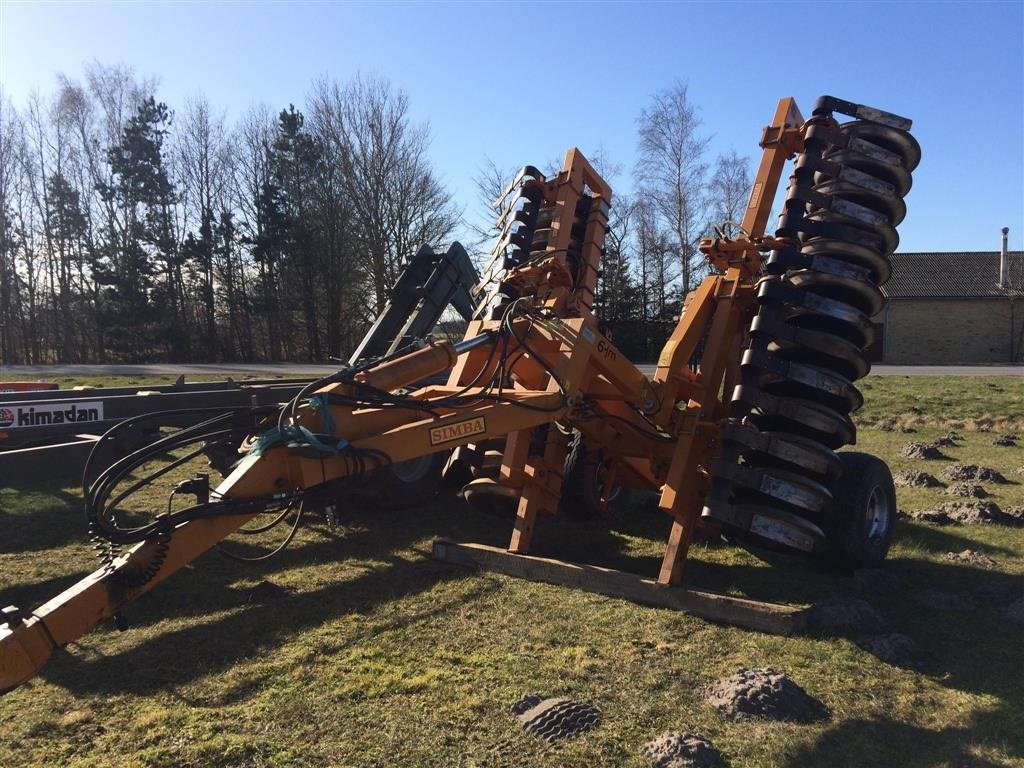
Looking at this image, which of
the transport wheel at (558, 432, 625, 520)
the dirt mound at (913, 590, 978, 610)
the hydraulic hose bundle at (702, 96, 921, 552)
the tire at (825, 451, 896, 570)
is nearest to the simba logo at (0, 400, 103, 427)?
the transport wheel at (558, 432, 625, 520)

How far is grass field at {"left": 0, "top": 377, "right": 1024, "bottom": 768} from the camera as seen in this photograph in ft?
10.7

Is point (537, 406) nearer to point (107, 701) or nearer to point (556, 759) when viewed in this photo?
point (556, 759)

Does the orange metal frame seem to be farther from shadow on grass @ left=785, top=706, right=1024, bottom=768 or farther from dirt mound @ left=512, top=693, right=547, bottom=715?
shadow on grass @ left=785, top=706, right=1024, bottom=768

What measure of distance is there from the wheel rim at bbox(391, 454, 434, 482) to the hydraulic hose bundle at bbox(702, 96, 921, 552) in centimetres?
327

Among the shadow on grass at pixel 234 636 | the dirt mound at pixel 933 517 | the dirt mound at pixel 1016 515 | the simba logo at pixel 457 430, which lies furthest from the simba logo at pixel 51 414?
the dirt mound at pixel 1016 515

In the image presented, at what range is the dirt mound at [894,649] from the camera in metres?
4.13

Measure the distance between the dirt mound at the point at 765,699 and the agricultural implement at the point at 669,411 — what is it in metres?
1.16

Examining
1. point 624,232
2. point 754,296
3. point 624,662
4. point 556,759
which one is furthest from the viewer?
point 624,232

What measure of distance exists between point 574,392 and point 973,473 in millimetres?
6183

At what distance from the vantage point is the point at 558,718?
3.43 metres

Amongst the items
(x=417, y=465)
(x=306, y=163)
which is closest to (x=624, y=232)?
(x=306, y=163)

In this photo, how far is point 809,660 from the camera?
4.15 metres

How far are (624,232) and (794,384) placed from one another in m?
32.4

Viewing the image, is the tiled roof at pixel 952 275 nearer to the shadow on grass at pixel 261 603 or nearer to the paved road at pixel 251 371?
the paved road at pixel 251 371
